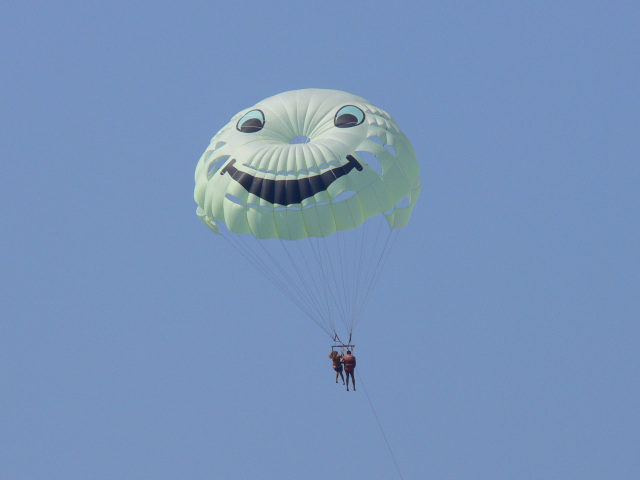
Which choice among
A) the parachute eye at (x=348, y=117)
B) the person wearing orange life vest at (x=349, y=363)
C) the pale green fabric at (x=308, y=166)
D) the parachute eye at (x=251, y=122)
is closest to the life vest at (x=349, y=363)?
the person wearing orange life vest at (x=349, y=363)

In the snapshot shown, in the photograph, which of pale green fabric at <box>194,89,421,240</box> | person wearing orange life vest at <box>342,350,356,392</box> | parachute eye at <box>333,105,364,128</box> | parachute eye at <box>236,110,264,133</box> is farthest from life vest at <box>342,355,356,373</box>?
parachute eye at <box>236,110,264,133</box>

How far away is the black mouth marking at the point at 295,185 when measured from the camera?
40.0 m

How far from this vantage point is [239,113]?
42.4 m

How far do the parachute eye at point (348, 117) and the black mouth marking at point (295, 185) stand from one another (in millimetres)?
1232

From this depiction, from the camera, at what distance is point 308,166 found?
Result: 39.9m

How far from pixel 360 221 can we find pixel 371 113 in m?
2.96

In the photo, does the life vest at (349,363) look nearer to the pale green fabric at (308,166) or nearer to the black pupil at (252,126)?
the pale green fabric at (308,166)

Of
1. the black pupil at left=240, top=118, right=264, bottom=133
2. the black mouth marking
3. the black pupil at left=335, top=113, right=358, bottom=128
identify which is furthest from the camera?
the black pupil at left=240, top=118, right=264, bottom=133

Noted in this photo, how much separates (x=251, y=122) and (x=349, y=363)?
258 inches

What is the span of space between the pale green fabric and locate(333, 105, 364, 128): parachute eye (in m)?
0.13

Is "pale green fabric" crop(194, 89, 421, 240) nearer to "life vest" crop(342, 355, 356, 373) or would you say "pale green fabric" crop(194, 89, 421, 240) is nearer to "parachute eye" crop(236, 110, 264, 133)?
"parachute eye" crop(236, 110, 264, 133)

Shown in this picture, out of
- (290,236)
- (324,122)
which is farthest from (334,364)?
(324,122)

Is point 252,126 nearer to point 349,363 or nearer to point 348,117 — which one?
point 348,117

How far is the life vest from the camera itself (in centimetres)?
4100
